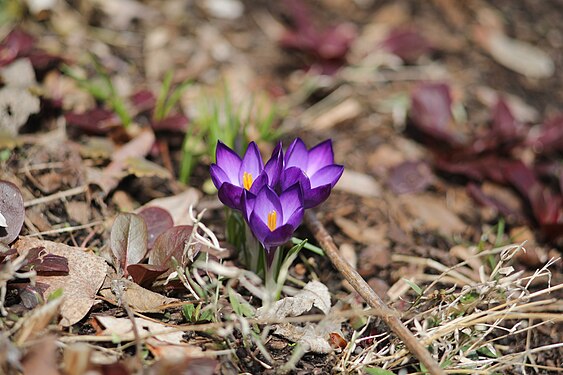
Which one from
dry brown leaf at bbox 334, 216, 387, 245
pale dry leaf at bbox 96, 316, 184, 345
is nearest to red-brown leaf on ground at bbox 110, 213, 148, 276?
pale dry leaf at bbox 96, 316, 184, 345

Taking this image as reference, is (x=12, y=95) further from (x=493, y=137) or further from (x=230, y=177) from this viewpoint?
(x=493, y=137)

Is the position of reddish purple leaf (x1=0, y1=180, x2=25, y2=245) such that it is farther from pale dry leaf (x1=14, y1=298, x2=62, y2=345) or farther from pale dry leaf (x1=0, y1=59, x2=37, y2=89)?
pale dry leaf (x1=0, y1=59, x2=37, y2=89)

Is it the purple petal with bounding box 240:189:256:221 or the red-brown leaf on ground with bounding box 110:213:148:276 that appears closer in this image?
the purple petal with bounding box 240:189:256:221

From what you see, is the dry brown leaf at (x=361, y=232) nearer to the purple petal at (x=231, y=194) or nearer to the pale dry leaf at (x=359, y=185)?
the pale dry leaf at (x=359, y=185)

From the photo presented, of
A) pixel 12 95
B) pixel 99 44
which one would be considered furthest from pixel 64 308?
pixel 99 44

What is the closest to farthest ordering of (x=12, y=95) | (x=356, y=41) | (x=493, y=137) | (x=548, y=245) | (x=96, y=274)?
(x=96, y=274) → (x=12, y=95) → (x=548, y=245) → (x=493, y=137) → (x=356, y=41)

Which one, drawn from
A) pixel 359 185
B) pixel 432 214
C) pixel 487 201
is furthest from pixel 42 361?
pixel 487 201
